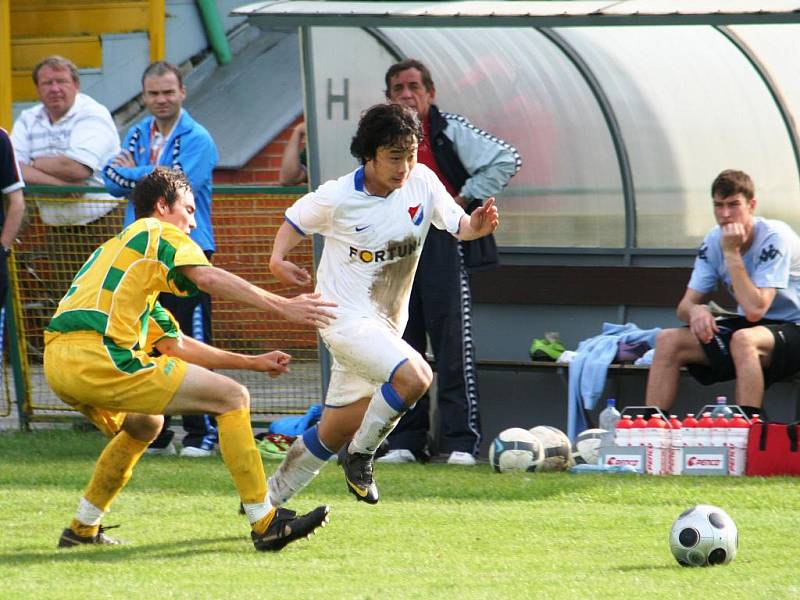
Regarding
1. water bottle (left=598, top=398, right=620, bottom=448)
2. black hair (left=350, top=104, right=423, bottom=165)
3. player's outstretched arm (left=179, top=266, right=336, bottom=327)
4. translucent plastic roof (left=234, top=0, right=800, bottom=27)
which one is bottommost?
water bottle (left=598, top=398, right=620, bottom=448)

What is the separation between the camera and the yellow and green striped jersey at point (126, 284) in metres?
6.47

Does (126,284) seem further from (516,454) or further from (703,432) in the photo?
(703,432)

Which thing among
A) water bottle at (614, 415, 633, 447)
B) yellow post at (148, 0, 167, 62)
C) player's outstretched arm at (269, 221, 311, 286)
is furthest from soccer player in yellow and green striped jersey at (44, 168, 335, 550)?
yellow post at (148, 0, 167, 62)

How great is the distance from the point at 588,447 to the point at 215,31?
770cm

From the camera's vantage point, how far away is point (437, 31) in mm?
11125

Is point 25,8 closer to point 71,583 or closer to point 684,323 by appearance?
point 684,323

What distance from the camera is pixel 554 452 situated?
30.5 feet

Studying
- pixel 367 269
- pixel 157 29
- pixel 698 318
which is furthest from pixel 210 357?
pixel 157 29

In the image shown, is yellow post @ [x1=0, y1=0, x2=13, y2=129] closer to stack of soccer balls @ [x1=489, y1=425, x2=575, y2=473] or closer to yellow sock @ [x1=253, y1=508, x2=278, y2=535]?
stack of soccer balls @ [x1=489, y1=425, x2=575, y2=473]

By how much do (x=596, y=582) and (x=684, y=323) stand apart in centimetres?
432

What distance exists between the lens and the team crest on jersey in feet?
24.3

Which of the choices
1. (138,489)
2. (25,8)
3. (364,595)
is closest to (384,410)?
(364,595)

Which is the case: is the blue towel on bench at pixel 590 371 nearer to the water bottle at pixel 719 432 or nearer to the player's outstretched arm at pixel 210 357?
the water bottle at pixel 719 432

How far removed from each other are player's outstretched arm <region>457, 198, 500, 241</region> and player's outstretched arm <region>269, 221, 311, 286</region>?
77 cm
